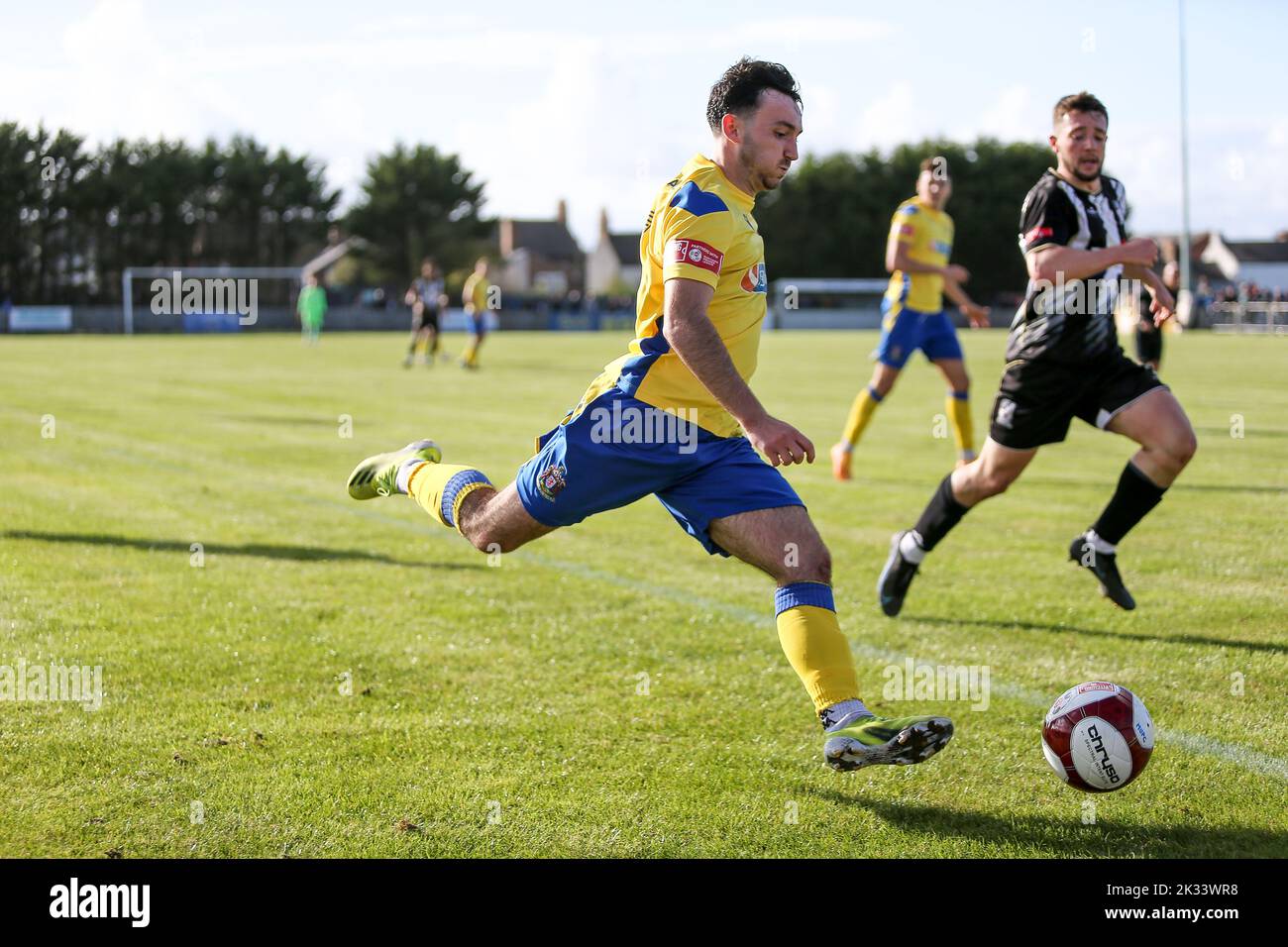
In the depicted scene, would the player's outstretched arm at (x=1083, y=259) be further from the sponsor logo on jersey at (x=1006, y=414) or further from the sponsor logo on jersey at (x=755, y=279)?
the sponsor logo on jersey at (x=755, y=279)

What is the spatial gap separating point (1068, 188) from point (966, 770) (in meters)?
3.13

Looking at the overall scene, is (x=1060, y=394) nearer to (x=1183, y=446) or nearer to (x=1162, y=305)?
(x=1183, y=446)

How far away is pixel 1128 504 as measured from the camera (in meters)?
6.29

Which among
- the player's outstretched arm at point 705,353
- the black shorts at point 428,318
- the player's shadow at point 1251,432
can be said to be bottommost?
the player's shadow at point 1251,432

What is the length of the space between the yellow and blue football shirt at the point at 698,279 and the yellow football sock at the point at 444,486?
0.87 metres

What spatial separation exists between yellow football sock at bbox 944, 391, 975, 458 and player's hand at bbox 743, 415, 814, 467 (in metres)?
7.93

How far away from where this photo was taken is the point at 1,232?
5934 cm

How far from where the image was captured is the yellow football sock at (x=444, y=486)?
5207mm

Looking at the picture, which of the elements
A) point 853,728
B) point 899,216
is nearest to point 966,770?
point 853,728

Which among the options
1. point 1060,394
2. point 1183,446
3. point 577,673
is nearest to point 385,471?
point 577,673

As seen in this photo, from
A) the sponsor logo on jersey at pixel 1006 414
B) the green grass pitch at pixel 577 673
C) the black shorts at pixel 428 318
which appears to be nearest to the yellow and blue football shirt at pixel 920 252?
the green grass pitch at pixel 577 673

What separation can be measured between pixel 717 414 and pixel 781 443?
0.49m
